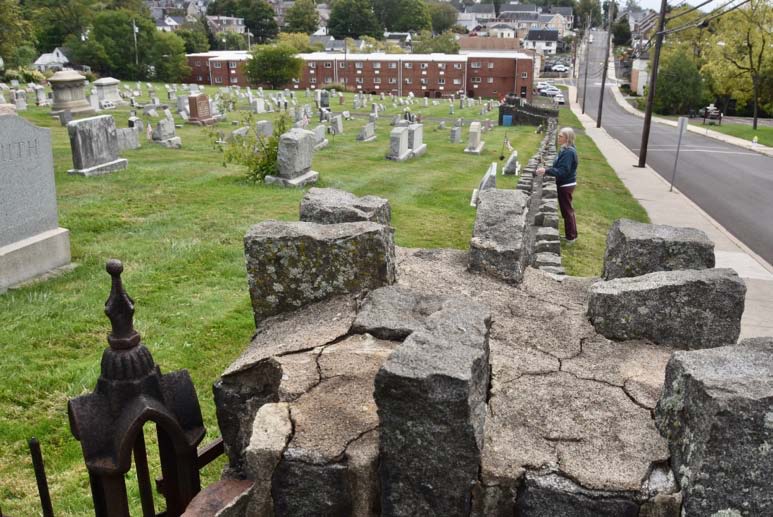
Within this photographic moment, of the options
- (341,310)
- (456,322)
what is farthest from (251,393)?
(456,322)

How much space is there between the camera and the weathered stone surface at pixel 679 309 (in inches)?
154

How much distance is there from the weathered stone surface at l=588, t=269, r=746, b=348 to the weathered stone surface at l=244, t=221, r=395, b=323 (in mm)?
1480

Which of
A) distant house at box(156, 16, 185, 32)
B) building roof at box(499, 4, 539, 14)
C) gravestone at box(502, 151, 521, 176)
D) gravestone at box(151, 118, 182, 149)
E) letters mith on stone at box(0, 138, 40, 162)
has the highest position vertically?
building roof at box(499, 4, 539, 14)

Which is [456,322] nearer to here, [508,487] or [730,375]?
[508,487]

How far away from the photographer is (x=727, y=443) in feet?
8.41

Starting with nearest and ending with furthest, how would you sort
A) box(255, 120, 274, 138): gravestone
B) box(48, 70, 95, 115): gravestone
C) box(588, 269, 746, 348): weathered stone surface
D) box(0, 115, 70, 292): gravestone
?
1. box(588, 269, 746, 348): weathered stone surface
2. box(0, 115, 70, 292): gravestone
3. box(255, 120, 274, 138): gravestone
4. box(48, 70, 95, 115): gravestone

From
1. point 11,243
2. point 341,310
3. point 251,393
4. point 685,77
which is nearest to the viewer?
point 251,393

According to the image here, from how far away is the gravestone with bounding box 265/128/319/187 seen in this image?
14.3 metres

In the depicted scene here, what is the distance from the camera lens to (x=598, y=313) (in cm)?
421

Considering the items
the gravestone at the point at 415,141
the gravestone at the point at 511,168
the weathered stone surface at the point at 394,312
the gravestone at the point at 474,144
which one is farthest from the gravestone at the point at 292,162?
the weathered stone surface at the point at 394,312

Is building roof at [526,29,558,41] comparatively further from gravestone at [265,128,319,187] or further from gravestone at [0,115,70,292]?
gravestone at [0,115,70,292]

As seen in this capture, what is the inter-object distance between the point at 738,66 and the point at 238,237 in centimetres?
4976

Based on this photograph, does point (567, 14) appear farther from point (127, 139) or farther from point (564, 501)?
point (564, 501)

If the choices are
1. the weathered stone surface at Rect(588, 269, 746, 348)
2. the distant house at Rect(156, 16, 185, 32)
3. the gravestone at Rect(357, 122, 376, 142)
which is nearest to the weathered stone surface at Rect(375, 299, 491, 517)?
the weathered stone surface at Rect(588, 269, 746, 348)
